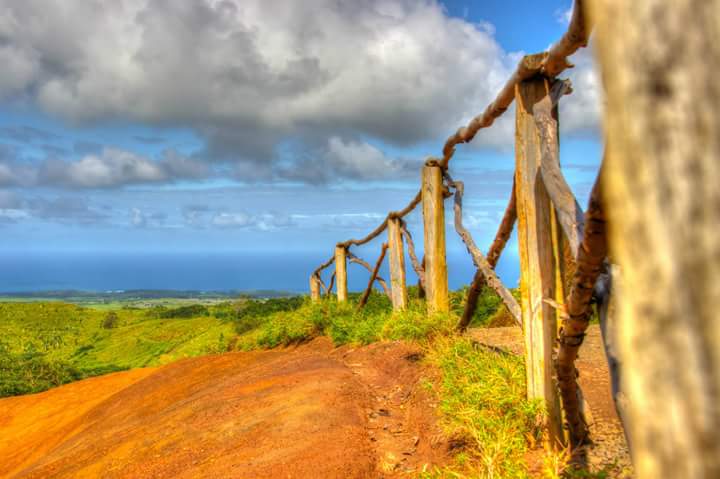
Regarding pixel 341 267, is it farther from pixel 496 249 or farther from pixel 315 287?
pixel 496 249

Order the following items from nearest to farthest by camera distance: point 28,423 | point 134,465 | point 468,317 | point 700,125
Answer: point 700,125 < point 134,465 < point 468,317 < point 28,423

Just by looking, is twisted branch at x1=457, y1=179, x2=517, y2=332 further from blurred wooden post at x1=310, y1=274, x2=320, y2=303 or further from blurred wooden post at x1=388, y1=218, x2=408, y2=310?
blurred wooden post at x1=310, y1=274, x2=320, y2=303

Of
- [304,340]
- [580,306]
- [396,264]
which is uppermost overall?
[396,264]

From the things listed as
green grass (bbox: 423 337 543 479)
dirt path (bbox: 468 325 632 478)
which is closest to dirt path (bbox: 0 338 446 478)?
green grass (bbox: 423 337 543 479)

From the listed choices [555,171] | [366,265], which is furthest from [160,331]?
[555,171]

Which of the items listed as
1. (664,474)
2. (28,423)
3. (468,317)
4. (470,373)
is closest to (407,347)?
(468,317)

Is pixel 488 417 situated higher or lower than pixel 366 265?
lower

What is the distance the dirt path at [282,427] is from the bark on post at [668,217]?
2.95 meters

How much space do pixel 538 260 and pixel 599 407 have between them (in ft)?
5.04

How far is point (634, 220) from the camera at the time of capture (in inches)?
30.9

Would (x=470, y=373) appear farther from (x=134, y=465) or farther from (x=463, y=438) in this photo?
(x=134, y=465)

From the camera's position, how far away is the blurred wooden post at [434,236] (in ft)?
20.1

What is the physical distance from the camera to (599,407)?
161 inches

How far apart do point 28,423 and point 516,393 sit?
9307 millimetres
